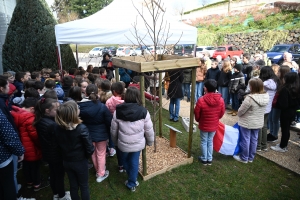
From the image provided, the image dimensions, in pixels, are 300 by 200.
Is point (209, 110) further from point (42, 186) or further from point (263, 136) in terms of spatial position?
point (42, 186)

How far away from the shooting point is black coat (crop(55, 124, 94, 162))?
238 centimetres

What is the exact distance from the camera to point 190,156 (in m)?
3.94

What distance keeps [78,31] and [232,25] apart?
2869 centimetres

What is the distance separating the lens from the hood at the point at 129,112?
279cm

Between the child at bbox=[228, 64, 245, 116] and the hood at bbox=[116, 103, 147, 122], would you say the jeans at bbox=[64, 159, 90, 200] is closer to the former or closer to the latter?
the hood at bbox=[116, 103, 147, 122]

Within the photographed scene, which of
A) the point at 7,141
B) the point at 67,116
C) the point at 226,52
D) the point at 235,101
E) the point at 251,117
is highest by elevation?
the point at 226,52

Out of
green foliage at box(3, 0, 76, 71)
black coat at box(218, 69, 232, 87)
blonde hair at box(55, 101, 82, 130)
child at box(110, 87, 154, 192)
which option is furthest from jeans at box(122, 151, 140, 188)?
green foliage at box(3, 0, 76, 71)

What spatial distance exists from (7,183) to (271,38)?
2365 centimetres

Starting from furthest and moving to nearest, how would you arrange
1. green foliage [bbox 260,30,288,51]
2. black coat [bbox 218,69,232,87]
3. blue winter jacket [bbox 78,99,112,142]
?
green foliage [bbox 260,30,288,51], black coat [bbox 218,69,232,87], blue winter jacket [bbox 78,99,112,142]

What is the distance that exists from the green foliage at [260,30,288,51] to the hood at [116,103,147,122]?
21900 millimetres

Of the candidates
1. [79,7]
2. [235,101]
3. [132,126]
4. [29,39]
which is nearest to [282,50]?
[235,101]

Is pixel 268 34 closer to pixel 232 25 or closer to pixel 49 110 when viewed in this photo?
pixel 232 25

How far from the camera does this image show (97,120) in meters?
3.08

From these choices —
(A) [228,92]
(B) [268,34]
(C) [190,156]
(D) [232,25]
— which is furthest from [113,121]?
(D) [232,25]
